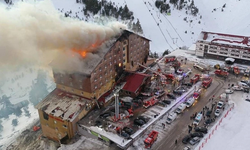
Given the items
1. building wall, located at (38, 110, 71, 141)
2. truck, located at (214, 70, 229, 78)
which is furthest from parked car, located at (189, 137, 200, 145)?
truck, located at (214, 70, 229, 78)

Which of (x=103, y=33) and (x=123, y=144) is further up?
(x=103, y=33)

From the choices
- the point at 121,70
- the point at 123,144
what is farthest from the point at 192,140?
the point at 121,70

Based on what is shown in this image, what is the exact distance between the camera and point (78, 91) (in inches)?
1663

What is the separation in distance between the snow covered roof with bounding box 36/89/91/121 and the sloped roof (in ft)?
27.7

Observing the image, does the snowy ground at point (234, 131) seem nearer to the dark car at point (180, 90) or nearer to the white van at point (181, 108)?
the white van at point (181, 108)

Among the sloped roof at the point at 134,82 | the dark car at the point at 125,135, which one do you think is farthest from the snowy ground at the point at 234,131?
the sloped roof at the point at 134,82

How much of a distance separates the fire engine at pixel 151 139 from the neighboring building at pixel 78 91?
1089cm

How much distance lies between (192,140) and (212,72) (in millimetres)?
25529

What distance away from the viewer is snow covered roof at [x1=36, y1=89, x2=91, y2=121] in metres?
38.8

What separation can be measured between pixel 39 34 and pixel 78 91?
12994mm

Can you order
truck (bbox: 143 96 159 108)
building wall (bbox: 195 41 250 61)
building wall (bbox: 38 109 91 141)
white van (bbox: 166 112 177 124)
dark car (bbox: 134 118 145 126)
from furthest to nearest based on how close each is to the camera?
building wall (bbox: 195 41 250 61)
truck (bbox: 143 96 159 108)
white van (bbox: 166 112 177 124)
building wall (bbox: 38 109 91 141)
dark car (bbox: 134 118 145 126)

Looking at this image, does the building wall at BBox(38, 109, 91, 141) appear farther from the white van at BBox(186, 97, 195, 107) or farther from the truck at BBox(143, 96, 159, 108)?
the white van at BBox(186, 97, 195, 107)

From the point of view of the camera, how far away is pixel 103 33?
42.4m

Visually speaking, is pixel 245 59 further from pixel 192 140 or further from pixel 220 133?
pixel 192 140
